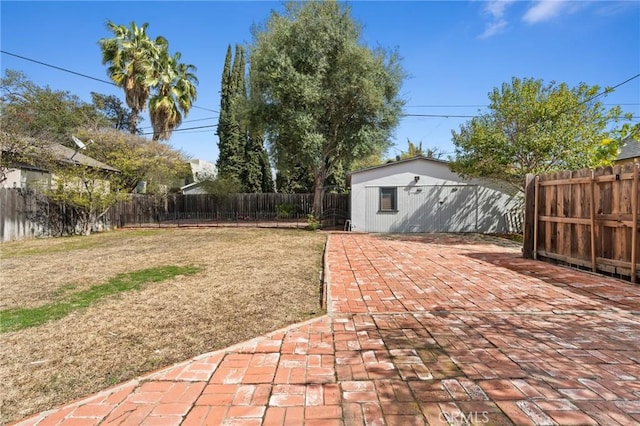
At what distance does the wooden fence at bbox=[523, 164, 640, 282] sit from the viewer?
15.3ft

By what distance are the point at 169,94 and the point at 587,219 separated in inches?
873

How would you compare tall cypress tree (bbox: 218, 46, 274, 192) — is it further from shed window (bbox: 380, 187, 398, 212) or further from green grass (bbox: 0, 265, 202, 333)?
green grass (bbox: 0, 265, 202, 333)

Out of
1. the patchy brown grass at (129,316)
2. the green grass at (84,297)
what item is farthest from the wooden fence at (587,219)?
the green grass at (84,297)

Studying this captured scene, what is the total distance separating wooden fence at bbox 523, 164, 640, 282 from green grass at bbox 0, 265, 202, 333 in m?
6.90

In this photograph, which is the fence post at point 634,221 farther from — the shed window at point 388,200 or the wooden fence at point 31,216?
the wooden fence at point 31,216

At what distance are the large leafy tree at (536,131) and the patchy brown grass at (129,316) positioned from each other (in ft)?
21.9

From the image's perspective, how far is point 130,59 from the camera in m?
18.4

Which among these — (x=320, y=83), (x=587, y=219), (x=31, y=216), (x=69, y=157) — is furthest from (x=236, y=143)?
(x=587, y=219)

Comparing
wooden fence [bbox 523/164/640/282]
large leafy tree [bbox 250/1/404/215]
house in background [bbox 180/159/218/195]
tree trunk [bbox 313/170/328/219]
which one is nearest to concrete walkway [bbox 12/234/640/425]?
wooden fence [bbox 523/164/640/282]

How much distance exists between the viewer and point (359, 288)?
14.6 feet

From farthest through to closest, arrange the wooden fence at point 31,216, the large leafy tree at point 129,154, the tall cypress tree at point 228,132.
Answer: the tall cypress tree at point 228,132 < the large leafy tree at point 129,154 < the wooden fence at point 31,216

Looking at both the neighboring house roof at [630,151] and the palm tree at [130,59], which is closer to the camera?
the neighboring house roof at [630,151]

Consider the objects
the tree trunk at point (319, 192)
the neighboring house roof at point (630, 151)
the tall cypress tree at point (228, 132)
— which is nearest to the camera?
the neighboring house roof at point (630, 151)

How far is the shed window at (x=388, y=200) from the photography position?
1296 centimetres
